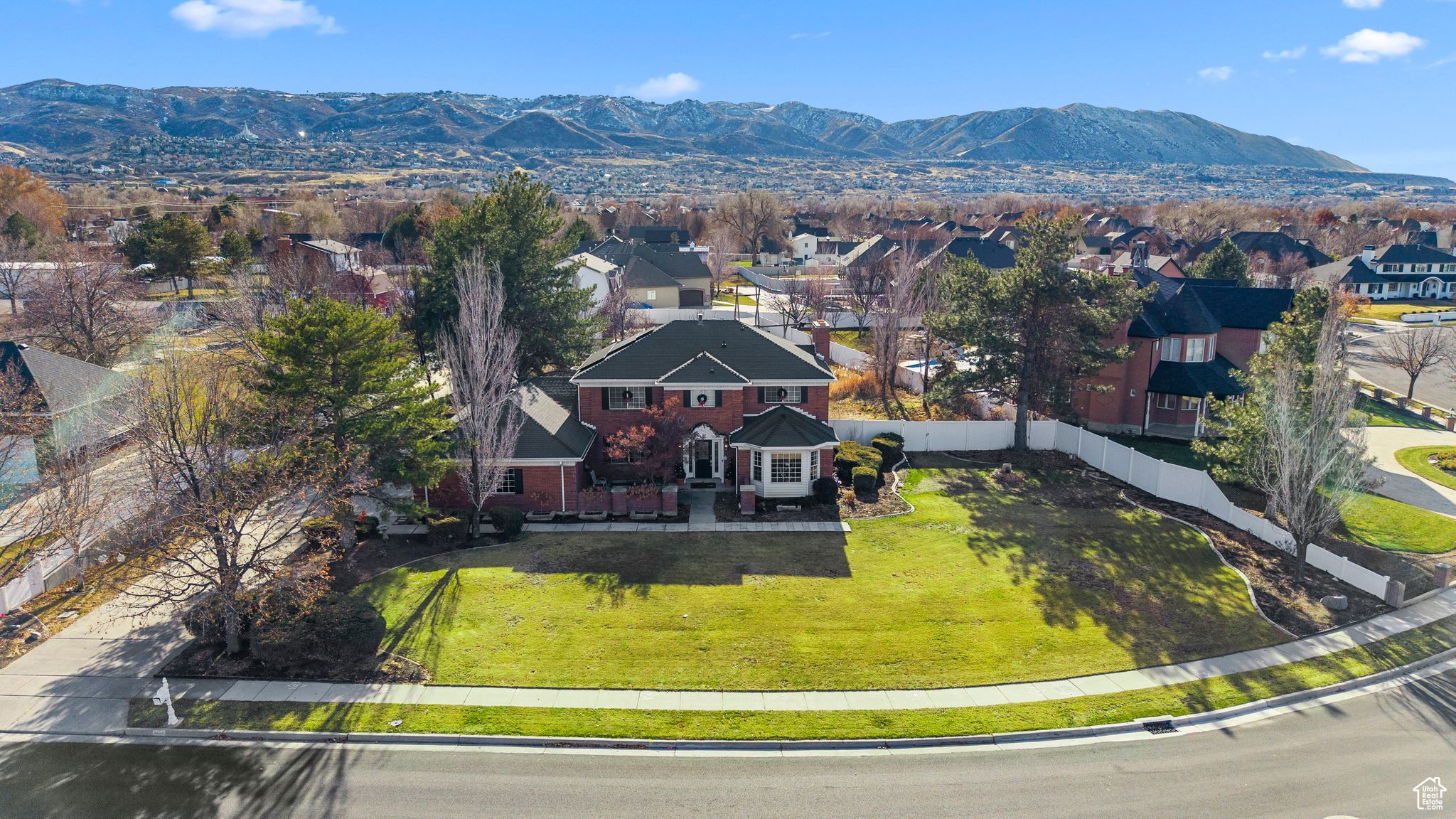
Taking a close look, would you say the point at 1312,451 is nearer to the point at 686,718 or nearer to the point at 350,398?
the point at 686,718

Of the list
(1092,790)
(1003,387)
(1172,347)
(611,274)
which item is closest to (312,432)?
(1092,790)

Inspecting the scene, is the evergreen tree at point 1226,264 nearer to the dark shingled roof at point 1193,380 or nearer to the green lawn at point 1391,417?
the green lawn at point 1391,417

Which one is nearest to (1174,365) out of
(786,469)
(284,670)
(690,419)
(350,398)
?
(786,469)

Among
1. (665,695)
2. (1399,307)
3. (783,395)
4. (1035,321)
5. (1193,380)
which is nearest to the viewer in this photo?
(665,695)

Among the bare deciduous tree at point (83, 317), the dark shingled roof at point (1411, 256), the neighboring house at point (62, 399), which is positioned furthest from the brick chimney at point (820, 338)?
the dark shingled roof at point (1411, 256)

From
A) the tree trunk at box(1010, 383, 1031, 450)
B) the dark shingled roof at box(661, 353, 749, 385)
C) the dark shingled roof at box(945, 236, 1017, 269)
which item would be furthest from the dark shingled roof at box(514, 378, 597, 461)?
the dark shingled roof at box(945, 236, 1017, 269)

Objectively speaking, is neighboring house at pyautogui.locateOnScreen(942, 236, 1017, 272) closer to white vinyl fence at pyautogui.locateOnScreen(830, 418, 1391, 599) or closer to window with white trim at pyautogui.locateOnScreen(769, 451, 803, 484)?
white vinyl fence at pyautogui.locateOnScreen(830, 418, 1391, 599)

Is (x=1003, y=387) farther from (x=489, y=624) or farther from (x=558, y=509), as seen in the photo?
(x=489, y=624)
